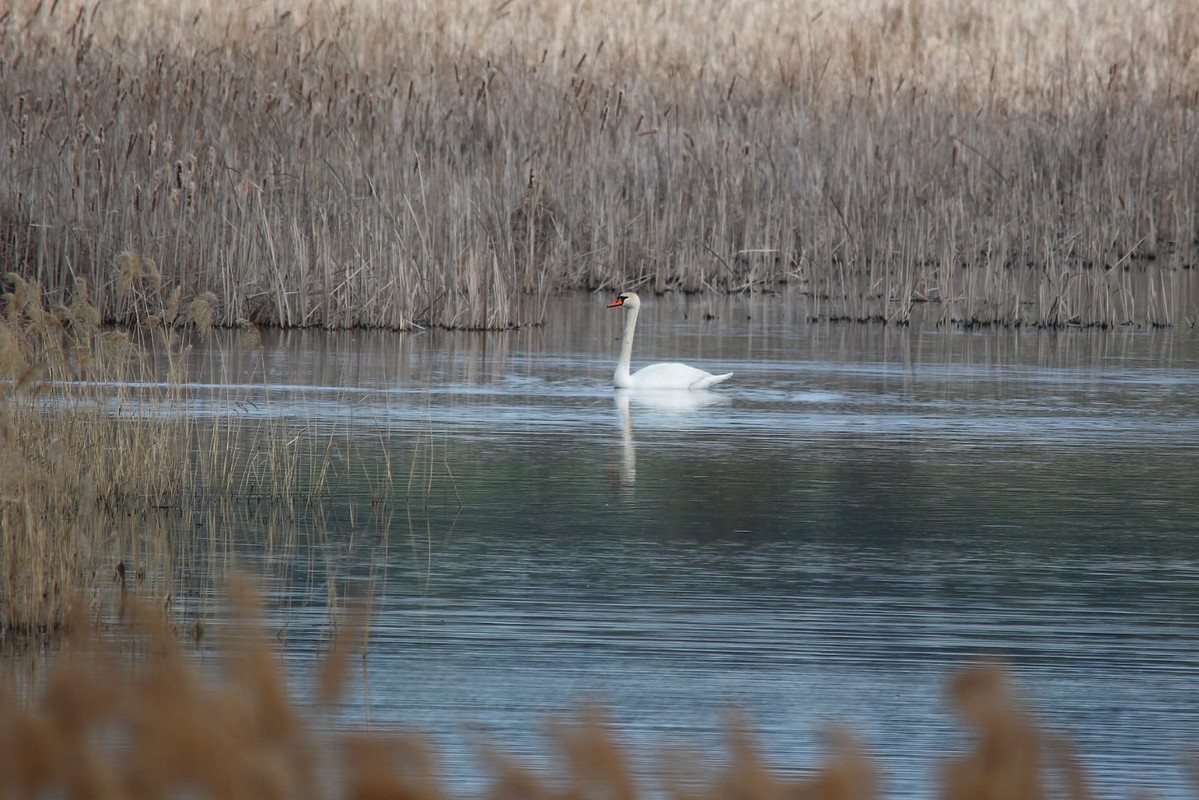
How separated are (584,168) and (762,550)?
11.3 m

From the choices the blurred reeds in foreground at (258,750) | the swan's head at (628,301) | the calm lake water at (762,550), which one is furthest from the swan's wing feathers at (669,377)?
the blurred reeds in foreground at (258,750)

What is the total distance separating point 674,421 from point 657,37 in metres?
14.8

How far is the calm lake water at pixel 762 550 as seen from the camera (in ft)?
15.7

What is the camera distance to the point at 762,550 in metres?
6.80

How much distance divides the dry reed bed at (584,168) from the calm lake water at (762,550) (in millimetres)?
1940

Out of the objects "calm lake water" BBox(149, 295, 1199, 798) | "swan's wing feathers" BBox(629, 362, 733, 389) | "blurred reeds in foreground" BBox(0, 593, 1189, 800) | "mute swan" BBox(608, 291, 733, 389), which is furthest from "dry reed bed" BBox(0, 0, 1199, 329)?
"blurred reeds in foreground" BBox(0, 593, 1189, 800)

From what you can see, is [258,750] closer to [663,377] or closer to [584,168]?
[663,377]

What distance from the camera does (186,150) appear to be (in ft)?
47.9

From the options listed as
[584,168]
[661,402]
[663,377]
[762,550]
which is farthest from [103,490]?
[584,168]

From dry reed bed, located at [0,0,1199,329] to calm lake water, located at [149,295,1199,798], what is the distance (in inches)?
76.4

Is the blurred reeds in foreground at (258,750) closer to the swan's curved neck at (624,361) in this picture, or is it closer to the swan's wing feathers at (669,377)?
the swan's wing feathers at (669,377)

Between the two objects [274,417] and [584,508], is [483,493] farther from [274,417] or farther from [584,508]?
[274,417]

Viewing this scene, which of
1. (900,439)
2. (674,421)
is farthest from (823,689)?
(674,421)

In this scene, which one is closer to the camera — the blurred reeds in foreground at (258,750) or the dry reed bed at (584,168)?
the blurred reeds in foreground at (258,750)
